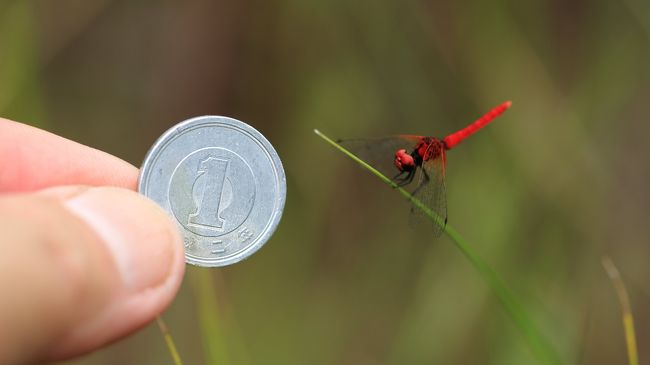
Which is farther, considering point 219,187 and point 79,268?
point 219,187

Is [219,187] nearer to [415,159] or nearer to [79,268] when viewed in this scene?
[79,268]

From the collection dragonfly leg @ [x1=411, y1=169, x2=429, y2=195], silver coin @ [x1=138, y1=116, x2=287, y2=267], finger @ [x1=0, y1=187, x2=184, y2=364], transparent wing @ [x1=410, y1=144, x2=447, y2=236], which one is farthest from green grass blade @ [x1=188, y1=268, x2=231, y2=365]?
dragonfly leg @ [x1=411, y1=169, x2=429, y2=195]

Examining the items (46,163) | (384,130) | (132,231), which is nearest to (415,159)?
(46,163)

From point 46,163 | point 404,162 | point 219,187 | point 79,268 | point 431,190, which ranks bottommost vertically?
point 431,190

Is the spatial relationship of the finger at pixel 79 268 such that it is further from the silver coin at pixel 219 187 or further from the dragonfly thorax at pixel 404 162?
the dragonfly thorax at pixel 404 162

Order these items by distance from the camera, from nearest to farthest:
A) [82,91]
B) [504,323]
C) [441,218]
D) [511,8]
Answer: [441,218]
[504,323]
[511,8]
[82,91]

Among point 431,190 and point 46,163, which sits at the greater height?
point 46,163

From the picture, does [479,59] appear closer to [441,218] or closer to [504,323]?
[504,323]

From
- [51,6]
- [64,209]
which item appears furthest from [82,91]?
[64,209]
